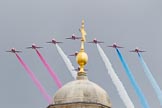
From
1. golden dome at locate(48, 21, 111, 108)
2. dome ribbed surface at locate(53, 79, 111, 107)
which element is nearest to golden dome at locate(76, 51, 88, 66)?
golden dome at locate(48, 21, 111, 108)

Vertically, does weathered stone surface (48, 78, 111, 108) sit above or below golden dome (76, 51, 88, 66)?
below

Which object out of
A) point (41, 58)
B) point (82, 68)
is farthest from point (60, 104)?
point (41, 58)

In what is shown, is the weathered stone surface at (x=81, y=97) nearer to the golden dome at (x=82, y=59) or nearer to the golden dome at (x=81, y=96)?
the golden dome at (x=81, y=96)

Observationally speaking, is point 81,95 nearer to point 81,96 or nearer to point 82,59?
point 81,96

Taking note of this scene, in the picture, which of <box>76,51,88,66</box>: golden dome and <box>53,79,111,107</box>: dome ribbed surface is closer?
<box>53,79,111,107</box>: dome ribbed surface

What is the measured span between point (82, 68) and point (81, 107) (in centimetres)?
499

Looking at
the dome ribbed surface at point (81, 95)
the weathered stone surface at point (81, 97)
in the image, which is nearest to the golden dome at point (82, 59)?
the weathered stone surface at point (81, 97)

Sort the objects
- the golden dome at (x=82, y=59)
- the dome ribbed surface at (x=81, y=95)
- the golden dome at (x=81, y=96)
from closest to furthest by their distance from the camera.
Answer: the golden dome at (x=81, y=96)
the dome ribbed surface at (x=81, y=95)
the golden dome at (x=82, y=59)

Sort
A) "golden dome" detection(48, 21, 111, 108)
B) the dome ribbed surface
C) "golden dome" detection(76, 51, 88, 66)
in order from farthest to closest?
"golden dome" detection(76, 51, 88, 66)
the dome ribbed surface
"golden dome" detection(48, 21, 111, 108)

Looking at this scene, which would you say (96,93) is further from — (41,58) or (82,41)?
(41,58)

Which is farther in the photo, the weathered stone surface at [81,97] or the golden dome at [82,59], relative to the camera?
the golden dome at [82,59]

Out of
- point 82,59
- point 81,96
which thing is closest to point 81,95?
point 81,96

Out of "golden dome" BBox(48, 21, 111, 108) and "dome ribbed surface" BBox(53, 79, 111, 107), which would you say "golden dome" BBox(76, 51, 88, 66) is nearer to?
"golden dome" BBox(48, 21, 111, 108)

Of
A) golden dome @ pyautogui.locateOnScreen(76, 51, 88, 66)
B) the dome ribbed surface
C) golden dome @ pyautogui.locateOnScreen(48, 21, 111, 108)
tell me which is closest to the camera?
golden dome @ pyautogui.locateOnScreen(48, 21, 111, 108)
